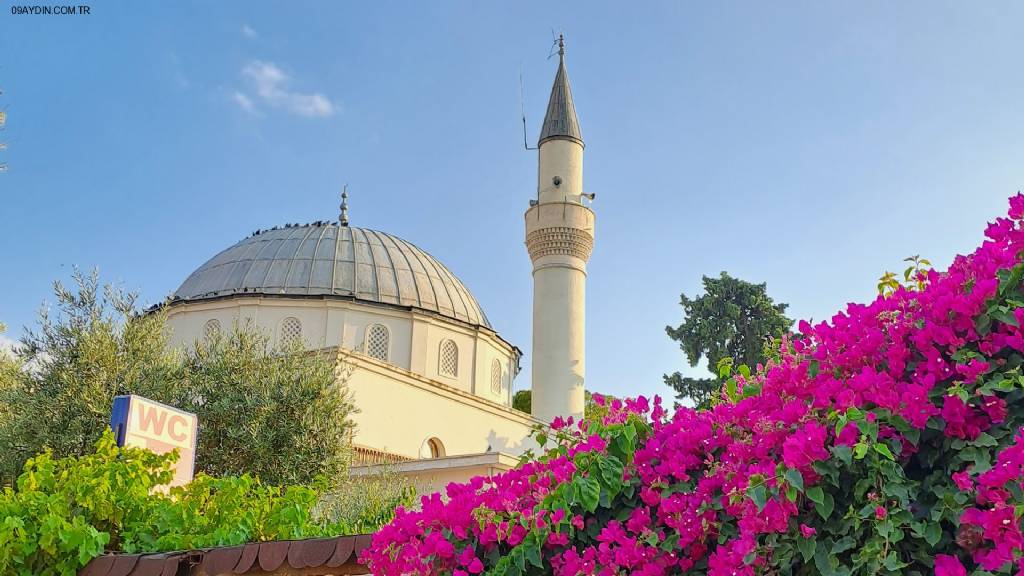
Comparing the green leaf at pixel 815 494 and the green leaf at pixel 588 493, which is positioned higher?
the green leaf at pixel 588 493

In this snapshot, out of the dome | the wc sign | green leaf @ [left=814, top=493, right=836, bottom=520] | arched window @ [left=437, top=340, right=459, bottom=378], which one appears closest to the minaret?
arched window @ [left=437, top=340, right=459, bottom=378]

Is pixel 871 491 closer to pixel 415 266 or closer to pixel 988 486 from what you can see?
pixel 988 486

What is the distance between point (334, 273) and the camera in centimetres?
2584

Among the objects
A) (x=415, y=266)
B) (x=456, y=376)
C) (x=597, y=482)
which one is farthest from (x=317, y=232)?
(x=597, y=482)

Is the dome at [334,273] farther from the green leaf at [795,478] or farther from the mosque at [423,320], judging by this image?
the green leaf at [795,478]

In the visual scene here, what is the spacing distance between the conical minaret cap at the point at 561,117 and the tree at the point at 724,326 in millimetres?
6598

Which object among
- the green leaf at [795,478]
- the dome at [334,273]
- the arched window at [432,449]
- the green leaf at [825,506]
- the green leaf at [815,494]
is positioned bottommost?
the green leaf at [825,506]

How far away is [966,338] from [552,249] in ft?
67.7

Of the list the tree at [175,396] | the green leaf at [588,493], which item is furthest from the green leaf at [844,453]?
the tree at [175,396]

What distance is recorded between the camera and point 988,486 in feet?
7.66

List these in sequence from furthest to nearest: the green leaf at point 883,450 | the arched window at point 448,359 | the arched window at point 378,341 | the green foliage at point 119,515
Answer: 1. the arched window at point 448,359
2. the arched window at point 378,341
3. the green foliage at point 119,515
4. the green leaf at point 883,450

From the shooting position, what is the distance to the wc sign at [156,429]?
7988 mm

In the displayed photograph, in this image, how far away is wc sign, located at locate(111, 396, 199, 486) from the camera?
26.2 feet

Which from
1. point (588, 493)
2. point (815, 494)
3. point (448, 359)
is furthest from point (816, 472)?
point (448, 359)
